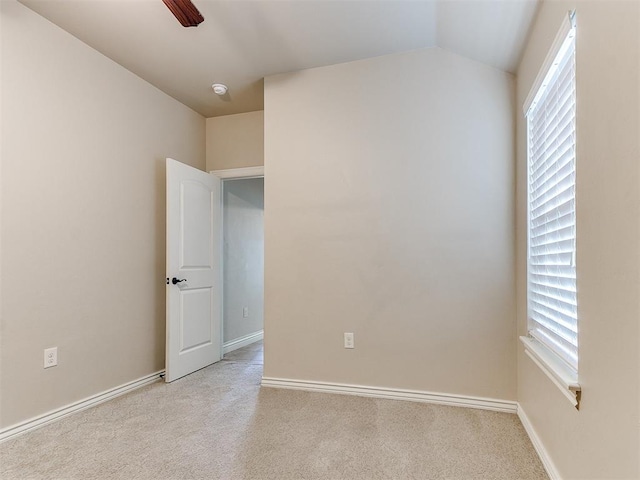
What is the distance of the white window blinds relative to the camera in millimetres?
1505

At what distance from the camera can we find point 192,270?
11.1 feet

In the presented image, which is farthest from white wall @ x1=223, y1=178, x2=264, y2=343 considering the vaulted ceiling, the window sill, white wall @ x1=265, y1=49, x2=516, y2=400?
the window sill

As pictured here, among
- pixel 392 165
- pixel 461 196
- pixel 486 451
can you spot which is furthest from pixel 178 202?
pixel 486 451

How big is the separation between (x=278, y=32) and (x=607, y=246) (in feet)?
7.38

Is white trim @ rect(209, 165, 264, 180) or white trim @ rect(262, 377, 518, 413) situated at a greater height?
white trim @ rect(209, 165, 264, 180)

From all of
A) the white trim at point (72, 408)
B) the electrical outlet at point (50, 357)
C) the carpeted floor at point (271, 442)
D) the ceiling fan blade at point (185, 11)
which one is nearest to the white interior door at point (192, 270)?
the white trim at point (72, 408)

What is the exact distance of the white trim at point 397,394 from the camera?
8.17 feet

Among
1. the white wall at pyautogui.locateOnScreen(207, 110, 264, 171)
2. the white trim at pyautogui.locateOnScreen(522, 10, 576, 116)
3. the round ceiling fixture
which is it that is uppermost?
the round ceiling fixture

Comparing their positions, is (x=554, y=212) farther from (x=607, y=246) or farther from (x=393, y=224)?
(x=393, y=224)

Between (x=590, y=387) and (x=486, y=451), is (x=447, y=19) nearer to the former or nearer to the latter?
(x=590, y=387)

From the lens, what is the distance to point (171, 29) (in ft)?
7.99

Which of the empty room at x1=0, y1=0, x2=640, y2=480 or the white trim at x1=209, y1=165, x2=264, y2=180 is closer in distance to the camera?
the empty room at x1=0, y1=0, x2=640, y2=480

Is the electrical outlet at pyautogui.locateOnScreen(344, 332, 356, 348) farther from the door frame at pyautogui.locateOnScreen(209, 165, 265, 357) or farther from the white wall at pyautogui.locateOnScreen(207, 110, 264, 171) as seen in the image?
the white wall at pyautogui.locateOnScreen(207, 110, 264, 171)

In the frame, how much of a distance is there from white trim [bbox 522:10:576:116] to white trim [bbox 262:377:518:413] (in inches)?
73.2
